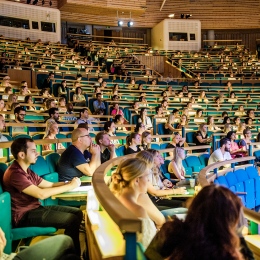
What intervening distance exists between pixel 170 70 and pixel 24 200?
43.9 feet

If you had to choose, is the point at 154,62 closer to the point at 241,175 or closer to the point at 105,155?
the point at 241,175

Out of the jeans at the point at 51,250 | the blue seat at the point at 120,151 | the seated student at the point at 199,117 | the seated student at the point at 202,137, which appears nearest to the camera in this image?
the jeans at the point at 51,250

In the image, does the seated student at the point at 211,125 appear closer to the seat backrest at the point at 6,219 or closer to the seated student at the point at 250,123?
the seated student at the point at 250,123

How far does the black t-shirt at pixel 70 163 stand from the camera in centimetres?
339

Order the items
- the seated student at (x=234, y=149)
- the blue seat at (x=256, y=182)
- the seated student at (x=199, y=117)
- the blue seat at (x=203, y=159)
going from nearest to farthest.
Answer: the blue seat at (x=256, y=182)
the blue seat at (x=203, y=159)
the seated student at (x=234, y=149)
the seated student at (x=199, y=117)

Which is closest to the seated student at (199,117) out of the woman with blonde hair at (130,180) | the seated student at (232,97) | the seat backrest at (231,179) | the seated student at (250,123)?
the seated student at (250,123)

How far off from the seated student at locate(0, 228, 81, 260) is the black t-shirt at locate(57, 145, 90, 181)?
5.26 feet

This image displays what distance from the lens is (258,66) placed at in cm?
1430

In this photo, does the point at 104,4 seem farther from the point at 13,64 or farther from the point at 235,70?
the point at 13,64

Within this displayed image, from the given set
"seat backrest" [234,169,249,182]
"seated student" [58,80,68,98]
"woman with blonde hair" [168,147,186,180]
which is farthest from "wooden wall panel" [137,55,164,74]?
"seat backrest" [234,169,249,182]

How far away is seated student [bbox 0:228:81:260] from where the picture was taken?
155 cm

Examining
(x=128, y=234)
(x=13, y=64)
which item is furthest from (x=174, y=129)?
(x=128, y=234)

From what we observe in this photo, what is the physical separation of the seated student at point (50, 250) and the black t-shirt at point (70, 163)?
1603mm

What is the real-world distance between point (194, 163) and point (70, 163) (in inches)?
102
